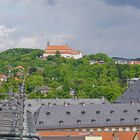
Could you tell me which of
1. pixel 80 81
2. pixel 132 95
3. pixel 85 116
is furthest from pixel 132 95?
pixel 80 81

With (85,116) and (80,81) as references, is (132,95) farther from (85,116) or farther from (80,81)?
(80,81)

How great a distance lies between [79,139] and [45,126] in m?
29.5

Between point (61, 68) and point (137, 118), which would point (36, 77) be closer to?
point (61, 68)

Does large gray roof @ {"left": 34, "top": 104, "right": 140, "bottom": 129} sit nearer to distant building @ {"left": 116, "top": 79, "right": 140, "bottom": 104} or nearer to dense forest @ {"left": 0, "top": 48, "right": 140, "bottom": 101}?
distant building @ {"left": 116, "top": 79, "right": 140, "bottom": 104}

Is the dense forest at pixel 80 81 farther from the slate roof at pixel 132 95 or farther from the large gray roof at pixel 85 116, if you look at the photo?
the large gray roof at pixel 85 116

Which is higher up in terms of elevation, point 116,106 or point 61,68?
point 61,68

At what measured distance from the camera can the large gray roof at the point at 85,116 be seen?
73375 mm

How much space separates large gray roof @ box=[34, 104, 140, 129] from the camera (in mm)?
73375

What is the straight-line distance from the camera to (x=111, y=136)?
52.4 meters

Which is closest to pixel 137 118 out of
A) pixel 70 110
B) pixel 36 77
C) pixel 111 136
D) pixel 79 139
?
pixel 70 110

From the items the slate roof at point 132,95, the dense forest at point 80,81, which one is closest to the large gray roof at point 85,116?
the slate roof at point 132,95

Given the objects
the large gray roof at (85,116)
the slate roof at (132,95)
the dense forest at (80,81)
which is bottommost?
the large gray roof at (85,116)

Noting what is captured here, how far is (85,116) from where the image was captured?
75.2 m

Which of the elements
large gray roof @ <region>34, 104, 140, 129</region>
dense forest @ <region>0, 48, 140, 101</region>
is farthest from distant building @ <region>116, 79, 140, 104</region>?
dense forest @ <region>0, 48, 140, 101</region>
